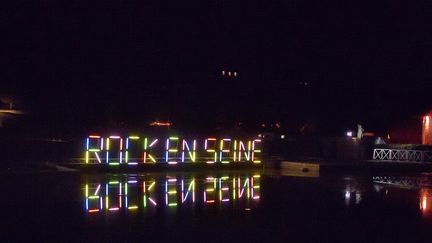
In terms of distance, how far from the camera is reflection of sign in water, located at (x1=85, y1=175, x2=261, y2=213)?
17172mm

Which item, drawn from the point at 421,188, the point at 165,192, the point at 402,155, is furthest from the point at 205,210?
the point at 402,155

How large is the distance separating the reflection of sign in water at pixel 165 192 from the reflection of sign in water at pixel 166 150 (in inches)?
180

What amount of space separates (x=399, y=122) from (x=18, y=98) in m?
34.8

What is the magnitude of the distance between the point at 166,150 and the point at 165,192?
12.3 meters

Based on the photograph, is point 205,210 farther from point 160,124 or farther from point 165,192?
point 160,124

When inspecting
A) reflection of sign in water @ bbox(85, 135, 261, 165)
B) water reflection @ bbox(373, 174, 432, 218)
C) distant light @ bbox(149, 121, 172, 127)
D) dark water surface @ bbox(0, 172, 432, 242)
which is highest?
distant light @ bbox(149, 121, 172, 127)

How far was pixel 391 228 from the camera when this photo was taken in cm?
1409

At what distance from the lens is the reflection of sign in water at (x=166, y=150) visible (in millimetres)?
30344

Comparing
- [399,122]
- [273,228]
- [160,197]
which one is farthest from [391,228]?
[399,122]

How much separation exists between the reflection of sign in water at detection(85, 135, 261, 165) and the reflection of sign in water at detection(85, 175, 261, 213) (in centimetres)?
457

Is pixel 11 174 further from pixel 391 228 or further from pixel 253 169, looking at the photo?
pixel 391 228

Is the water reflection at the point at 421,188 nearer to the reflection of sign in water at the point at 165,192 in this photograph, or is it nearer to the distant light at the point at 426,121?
the reflection of sign in water at the point at 165,192

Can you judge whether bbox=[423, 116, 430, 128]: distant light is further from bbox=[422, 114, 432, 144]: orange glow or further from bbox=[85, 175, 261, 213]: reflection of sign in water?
bbox=[85, 175, 261, 213]: reflection of sign in water

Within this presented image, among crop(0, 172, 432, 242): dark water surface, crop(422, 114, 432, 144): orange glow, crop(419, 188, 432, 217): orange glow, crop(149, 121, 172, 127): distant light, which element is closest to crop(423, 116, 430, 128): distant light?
crop(422, 114, 432, 144): orange glow
